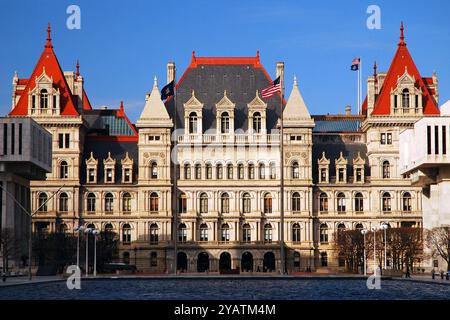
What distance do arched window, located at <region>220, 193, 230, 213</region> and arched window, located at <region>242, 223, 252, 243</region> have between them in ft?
9.80

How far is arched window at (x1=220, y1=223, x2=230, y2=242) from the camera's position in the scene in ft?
502

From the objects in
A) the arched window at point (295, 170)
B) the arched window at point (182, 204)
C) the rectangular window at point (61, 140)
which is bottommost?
the arched window at point (182, 204)

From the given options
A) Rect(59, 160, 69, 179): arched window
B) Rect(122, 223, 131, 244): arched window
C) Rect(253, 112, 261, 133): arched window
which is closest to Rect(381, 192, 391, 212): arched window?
Rect(253, 112, 261, 133): arched window

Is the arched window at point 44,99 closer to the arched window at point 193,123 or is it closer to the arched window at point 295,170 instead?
the arched window at point 193,123

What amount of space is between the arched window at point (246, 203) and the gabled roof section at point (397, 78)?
1954 centimetres

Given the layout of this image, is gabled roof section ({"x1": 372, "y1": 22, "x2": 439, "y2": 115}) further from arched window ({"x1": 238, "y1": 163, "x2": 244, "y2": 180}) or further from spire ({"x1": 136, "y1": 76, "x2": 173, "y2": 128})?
spire ({"x1": 136, "y1": 76, "x2": 173, "y2": 128})

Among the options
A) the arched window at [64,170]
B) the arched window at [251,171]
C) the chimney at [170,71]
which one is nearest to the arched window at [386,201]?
the arched window at [251,171]

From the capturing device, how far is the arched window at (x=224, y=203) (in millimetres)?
153000

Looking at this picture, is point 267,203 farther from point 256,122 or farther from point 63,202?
point 63,202

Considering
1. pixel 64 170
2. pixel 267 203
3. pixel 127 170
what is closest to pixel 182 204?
pixel 127 170

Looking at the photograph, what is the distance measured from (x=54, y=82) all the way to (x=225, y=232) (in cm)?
2944

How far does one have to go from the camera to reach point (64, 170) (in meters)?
154

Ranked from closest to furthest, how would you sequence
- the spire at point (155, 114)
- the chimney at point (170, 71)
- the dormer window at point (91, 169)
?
1. the spire at point (155, 114)
2. the dormer window at point (91, 169)
3. the chimney at point (170, 71)
